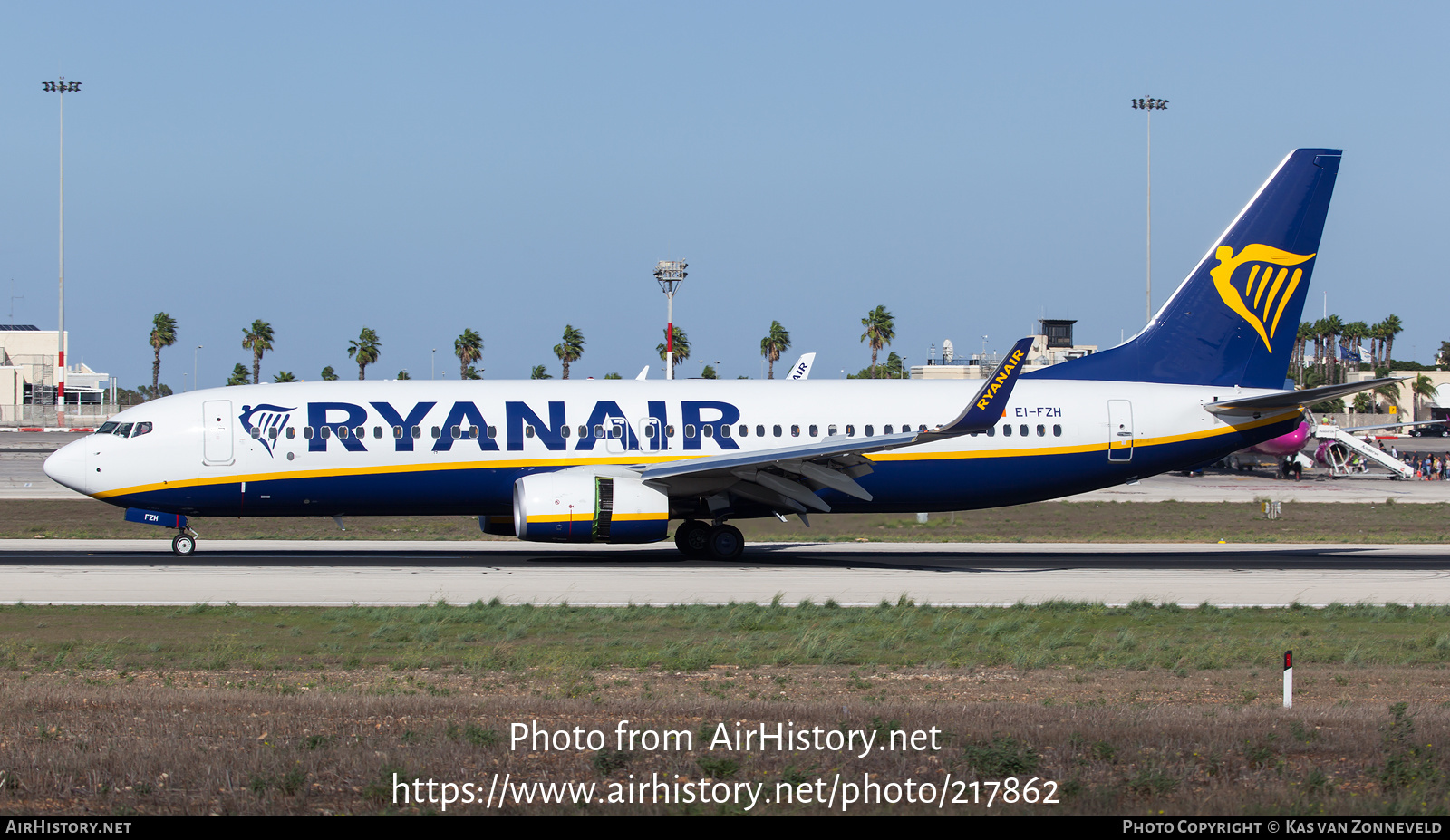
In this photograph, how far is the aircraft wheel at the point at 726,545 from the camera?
29031 mm

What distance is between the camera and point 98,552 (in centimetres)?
2897

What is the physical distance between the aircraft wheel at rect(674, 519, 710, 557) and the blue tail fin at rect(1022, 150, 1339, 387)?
30.1 ft

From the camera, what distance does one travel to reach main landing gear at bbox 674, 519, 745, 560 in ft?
95.3

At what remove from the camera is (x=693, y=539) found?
2969 cm

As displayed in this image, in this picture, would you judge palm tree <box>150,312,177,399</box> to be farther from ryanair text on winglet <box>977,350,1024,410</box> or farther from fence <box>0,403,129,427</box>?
ryanair text on winglet <box>977,350,1024,410</box>

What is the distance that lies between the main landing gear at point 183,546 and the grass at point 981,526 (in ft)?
17.9

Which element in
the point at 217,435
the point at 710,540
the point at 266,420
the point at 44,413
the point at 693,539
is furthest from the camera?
the point at 44,413

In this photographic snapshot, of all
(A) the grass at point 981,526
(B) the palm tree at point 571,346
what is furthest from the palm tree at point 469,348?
(A) the grass at point 981,526

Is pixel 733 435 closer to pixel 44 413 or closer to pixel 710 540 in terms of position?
pixel 710 540

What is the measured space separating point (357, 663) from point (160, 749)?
5332 millimetres

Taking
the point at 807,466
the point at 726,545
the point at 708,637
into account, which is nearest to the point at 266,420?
the point at 726,545

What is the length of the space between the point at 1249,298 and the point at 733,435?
A: 13252mm
